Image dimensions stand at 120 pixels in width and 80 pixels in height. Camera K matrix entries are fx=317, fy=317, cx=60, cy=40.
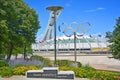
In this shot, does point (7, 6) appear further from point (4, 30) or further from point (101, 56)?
point (101, 56)

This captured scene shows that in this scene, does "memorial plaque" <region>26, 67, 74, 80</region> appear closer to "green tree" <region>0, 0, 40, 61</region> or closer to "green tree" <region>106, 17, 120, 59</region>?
"green tree" <region>0, 0, 40, 61</region>

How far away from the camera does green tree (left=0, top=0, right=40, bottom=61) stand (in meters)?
32.4

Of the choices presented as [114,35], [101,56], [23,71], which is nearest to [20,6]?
[114,35]

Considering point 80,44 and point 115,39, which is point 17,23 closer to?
point 115,39

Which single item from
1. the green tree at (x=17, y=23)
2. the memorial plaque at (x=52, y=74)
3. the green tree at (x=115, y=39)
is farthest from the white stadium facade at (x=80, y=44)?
the memorial plaque at (x=52, y=74)

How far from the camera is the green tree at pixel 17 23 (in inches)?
1277

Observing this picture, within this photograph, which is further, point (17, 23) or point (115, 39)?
point (17, 23)

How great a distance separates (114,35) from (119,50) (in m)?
2.28

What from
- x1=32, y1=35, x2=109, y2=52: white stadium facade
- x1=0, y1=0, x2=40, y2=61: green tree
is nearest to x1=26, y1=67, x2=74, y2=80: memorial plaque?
x1=0, y1=0, x2=40, y2=61: green tree

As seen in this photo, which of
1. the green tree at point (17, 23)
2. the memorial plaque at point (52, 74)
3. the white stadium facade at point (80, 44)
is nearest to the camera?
the memorial plaque at point (52, 74)

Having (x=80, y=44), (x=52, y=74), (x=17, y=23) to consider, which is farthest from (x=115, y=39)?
(x=80, y=44)

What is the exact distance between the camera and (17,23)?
4009cm

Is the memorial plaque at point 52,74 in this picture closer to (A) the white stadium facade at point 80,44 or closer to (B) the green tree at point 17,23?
(B) the green tree at point 17,23

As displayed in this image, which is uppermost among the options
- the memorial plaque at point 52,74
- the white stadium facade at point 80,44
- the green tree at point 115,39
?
the white stadium facade at point 80,44
